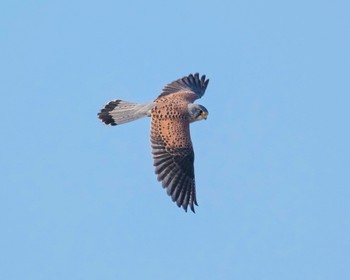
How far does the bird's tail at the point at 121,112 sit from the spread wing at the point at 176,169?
0.86 m

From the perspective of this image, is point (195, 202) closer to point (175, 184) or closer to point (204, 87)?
point (175, 184)

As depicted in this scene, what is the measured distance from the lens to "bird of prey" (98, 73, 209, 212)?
19328 mm

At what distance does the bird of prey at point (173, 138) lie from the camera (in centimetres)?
1933

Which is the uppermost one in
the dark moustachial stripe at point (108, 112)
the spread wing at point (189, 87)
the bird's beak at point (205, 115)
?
the spread wing at point (189, 87)

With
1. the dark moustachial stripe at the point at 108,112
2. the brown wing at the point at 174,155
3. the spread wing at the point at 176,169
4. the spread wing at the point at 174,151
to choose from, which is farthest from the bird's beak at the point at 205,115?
the dark moustachial stripe at the point at 108,112

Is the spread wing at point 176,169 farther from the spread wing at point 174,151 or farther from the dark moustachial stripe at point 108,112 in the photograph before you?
the dark moustachial stripe at point 108,112

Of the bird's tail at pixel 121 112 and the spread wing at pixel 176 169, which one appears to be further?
the bird's tail at pixel 121 112

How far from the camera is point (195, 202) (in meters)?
19.3

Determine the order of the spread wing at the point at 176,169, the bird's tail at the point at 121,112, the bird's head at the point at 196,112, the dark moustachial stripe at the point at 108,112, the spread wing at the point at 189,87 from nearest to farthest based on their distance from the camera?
the spread wing at the point at 176,169
the bird's head at the point at 196,112
the bird's tail at the point at 121,112
the dark moustachial stripe at the point at 108,112
the spread wing at the point at 189,87

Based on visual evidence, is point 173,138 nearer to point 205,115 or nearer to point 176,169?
point 176,169

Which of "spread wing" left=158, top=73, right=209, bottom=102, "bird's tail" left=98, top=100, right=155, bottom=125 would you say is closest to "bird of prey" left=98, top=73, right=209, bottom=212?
"bird's tail" left=98, top=100, right=155, bottom=125

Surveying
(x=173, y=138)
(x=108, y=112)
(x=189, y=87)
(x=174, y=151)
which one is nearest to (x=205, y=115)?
(x=173, y=138)

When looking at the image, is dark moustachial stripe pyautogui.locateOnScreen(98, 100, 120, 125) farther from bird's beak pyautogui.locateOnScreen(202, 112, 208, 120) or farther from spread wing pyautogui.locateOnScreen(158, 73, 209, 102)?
bird's beak pyautogui.locateOnScreen(202, 112, 208, 120)

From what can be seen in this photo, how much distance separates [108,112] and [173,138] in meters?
1.89
